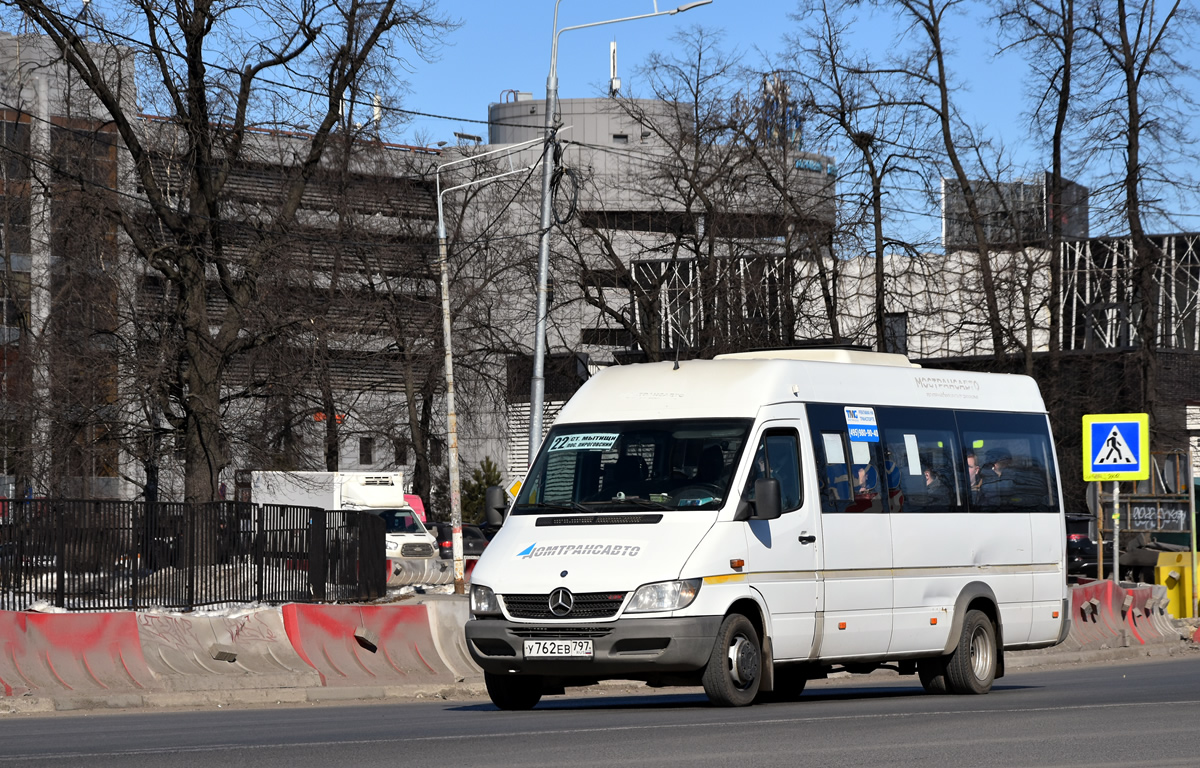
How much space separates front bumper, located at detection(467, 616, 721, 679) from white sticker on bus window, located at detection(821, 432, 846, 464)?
204cm

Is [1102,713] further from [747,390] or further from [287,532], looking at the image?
[287,532]

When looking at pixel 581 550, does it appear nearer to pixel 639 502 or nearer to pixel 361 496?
pixel 639 502

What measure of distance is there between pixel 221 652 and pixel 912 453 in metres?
6.88

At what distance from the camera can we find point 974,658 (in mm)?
14523

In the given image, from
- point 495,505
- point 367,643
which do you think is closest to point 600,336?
point 367,643

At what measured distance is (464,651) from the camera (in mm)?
17750

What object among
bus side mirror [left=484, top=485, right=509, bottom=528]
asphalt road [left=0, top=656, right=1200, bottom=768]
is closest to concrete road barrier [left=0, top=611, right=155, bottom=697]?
asphalt road [left=0, top=656, right=1200, bottom=768]

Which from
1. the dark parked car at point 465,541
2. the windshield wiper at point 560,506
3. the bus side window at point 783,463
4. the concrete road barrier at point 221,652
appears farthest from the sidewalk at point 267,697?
the dark parked car at point 465,541

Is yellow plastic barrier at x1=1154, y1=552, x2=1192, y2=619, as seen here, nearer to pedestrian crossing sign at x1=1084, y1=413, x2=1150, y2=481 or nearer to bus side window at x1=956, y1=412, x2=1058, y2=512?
pedestrian crossing sign at x1=1084, y1=413, x2=1150, y2=481

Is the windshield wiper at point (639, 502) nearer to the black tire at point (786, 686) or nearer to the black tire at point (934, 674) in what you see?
the black tire at point (786, 686)

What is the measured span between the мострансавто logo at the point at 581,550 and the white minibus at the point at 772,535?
0.02m

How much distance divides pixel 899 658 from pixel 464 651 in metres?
5.52

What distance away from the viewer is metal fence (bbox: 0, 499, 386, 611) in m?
20.1


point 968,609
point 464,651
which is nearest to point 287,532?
point 464,651
